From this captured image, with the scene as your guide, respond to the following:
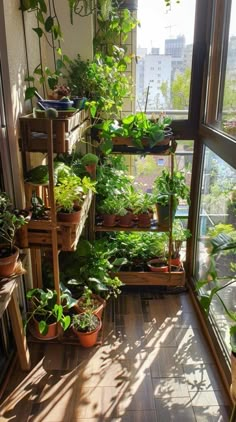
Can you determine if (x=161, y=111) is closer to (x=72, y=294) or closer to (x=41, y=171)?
(x=41, y=171)

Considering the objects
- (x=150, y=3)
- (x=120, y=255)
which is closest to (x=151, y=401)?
(x=120, y=255)

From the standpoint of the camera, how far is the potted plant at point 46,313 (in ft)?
6.15

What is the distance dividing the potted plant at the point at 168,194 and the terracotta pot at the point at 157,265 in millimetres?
330

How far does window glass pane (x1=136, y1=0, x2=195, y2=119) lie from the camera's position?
2.28 m

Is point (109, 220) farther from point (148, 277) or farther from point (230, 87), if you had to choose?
point (230, 87)

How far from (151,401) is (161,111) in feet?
5.96

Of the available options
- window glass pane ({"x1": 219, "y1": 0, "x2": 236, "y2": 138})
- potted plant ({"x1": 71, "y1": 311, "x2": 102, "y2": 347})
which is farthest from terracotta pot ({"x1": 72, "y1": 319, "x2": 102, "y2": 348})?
window glass pane ({"x1": 219, "y1": 0, "x2": 236, "y2": 138})

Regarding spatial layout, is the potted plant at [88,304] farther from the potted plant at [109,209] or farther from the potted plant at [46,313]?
the potted plant at [109,209]

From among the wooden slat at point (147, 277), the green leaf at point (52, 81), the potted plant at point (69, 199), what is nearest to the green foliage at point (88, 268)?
the wooden slat at point (147, 277)

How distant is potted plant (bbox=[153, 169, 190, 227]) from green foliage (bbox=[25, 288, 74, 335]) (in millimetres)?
834

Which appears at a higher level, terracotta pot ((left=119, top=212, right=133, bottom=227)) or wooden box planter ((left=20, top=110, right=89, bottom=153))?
wooden box planter ((left=20, top=110, right=89, bottom=153))

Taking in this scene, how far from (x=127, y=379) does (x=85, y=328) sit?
362 mm

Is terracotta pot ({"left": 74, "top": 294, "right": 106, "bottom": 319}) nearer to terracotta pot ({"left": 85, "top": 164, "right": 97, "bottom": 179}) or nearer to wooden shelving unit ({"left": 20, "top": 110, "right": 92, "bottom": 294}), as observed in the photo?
wooden shelving unit ({"left": 20, "top": 110, "right": 92, "bottom": 294})

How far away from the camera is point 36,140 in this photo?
1.72m
